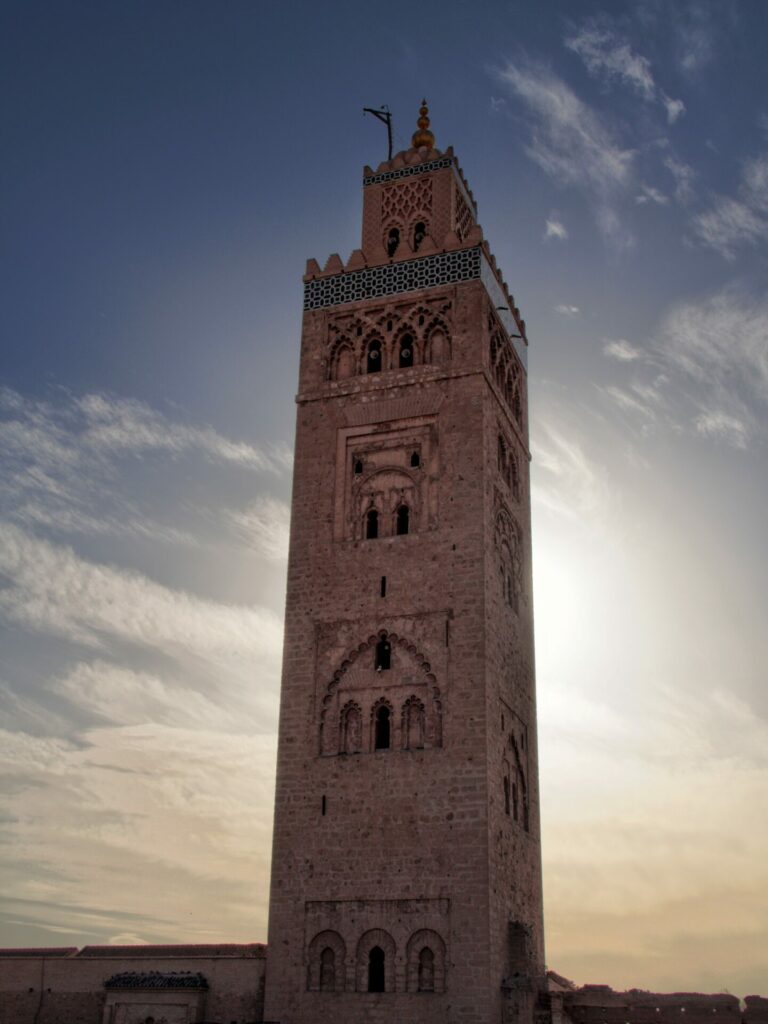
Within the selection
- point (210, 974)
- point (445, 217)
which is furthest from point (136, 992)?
point (445, 217)

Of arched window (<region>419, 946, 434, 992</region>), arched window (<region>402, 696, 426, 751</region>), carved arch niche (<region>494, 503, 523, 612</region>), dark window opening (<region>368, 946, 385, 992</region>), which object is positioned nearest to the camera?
arched window (<region>419, 946, 434, 992</region>)

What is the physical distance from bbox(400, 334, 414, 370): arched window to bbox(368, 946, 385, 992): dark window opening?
29.7 feet

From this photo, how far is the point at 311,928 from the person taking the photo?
1546 cm

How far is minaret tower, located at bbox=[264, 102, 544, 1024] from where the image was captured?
15062mm

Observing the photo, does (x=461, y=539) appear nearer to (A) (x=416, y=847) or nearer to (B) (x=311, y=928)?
(A) (x=416, y=847)

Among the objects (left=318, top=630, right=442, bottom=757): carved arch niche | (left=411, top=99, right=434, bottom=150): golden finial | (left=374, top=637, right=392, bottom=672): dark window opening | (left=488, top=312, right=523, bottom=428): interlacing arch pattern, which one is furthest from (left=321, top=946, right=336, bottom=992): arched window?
(left=411, top=99, right=434, bottom=150): golden finial

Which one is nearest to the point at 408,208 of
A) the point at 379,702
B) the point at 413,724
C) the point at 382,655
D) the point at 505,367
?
the point at 505,367

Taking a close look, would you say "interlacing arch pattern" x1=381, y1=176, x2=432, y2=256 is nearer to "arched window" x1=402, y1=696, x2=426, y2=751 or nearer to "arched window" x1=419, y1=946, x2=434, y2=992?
"arched window" x1=402, y1=696, x2=426, y2=751

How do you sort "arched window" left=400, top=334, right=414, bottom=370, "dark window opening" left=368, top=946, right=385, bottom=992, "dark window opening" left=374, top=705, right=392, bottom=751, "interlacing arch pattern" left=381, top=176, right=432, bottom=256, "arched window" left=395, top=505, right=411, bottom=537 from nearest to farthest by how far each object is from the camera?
"dark window opening" left=368, top=946, right=385, bottom=992, "dark window opening" left=374, top=705, right=392, bottom=751, "arched window" left=395, top=505, right=411, bottom=537, "arched window" left=400, top=334, right=414, bottom=370, "interlacing arch pattern" left=381, top=176, right=432, bottom=256

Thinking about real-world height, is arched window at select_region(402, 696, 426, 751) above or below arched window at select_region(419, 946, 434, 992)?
above

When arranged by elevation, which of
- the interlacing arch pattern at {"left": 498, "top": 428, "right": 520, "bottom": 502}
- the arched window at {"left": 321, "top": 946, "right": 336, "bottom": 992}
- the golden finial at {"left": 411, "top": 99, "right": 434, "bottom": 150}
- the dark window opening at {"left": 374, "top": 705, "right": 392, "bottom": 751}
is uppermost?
the golden finial at {"left": 411, "top": 99, "right": 434, "bottom": 150}

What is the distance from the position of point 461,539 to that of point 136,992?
25.3ft

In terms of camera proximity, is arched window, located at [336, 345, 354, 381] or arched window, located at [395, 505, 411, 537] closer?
arched window, located at [395, 505, 411, 537]

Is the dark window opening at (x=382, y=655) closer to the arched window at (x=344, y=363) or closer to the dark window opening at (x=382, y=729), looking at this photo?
the dark window opening at (x=382, y=729)
